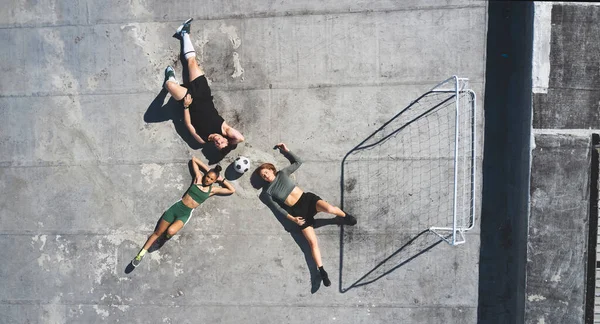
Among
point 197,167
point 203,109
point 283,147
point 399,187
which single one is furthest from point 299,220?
point 203,109

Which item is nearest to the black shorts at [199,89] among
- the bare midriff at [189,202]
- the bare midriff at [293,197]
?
the bare midriff at [189,202]

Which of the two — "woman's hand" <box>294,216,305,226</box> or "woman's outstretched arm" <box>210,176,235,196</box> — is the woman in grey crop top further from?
"woman's outstretched arm" <box>210,176,235,196</box>

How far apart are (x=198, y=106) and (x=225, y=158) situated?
2.86 ft

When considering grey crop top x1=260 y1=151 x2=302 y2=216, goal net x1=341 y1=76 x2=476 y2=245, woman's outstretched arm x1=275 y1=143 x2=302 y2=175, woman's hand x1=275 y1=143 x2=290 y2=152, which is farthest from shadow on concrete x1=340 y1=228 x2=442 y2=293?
woman's hand x1=275 y1=143 x2=290 y2=152

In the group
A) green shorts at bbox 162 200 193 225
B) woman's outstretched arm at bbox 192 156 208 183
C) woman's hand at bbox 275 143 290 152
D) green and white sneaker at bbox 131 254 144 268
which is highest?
woman's hand at bbox 275 143 290 152

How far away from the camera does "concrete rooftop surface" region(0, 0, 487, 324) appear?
5.50m

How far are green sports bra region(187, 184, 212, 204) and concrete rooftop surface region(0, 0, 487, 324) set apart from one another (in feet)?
0.73

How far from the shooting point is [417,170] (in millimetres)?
5547

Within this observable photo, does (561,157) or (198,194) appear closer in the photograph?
(561,157)

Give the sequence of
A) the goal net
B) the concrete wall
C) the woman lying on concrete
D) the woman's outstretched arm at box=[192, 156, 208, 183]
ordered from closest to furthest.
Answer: the concrete wall, the woman lying on concrete, the goal net, the woman's outstretched arm at box=[192, 156, 208, 183]

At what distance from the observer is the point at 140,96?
5719 millimetres

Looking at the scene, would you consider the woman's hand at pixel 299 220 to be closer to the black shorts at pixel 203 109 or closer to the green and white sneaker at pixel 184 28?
the black shorts at pixel 203 109

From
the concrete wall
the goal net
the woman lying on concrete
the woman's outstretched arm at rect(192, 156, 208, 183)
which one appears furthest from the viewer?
the woman's outstretched arm at rect(192, 156, 208, 183)

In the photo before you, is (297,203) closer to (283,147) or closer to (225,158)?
(283,147)
